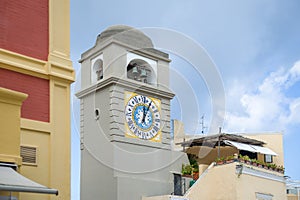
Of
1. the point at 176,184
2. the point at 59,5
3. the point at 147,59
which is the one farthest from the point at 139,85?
the point at 59,5

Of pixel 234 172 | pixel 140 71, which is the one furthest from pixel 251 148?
pixel 140 71

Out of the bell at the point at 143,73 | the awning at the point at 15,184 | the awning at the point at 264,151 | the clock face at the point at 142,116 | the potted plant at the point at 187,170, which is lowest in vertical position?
the awning at the point at 15,184

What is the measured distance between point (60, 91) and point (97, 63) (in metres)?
11.9

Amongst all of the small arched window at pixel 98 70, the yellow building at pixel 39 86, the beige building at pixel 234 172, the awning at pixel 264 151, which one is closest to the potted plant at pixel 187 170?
the beige building at pixel 234 172

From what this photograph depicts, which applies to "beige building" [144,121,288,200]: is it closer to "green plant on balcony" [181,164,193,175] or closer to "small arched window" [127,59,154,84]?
"green plant on balcony" [181,164,193,175]

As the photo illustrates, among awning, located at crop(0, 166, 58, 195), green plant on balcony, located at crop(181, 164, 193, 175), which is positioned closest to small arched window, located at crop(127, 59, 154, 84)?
green plant on balcony, located at crop(181, 164, 193, 175)

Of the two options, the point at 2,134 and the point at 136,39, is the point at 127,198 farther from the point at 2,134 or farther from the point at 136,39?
the point at 2,134

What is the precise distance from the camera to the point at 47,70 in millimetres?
10586

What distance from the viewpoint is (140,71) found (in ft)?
73.3

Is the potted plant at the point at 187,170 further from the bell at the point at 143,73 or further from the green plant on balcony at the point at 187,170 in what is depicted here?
the bell at the point at 143,73

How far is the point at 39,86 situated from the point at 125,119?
10.5 m

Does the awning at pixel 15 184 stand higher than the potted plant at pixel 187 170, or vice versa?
the potted plant at pixel 187 170

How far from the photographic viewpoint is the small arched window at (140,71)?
22.2 metres

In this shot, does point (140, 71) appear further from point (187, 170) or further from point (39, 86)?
point (39, 86)
